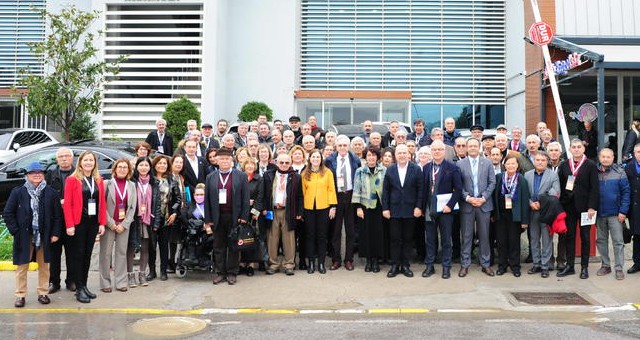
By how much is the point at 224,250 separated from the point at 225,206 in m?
0.67

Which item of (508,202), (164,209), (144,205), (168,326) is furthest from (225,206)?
(508,202)

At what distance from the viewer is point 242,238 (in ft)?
26.3

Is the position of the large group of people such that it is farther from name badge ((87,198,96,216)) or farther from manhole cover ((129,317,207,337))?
manhole cover ((129,317,207,337))

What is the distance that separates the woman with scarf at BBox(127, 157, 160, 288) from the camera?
805cm

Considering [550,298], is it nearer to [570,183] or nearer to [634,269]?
[570,183]

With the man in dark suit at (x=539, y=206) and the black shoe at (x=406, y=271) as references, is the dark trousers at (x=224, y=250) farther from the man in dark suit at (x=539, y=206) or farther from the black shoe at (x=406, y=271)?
the man in dark suit at (x=539, y=206)

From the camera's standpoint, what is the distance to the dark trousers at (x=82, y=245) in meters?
7.35

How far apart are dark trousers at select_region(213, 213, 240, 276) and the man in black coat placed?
1938 millimetres

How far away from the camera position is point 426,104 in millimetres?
22250

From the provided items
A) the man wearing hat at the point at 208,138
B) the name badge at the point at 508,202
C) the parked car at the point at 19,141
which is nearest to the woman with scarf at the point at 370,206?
the name badge at the point at 508,202

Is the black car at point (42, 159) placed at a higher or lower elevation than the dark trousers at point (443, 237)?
higher

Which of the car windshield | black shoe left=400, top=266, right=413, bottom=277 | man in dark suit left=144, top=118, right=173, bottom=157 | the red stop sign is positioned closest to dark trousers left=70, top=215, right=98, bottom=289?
black shoe left=400, top=266, right=413, bottom=277

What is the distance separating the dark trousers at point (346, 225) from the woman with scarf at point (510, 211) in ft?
7.28

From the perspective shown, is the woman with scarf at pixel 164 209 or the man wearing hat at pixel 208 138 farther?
the man wearing hat at pixel 208 138
